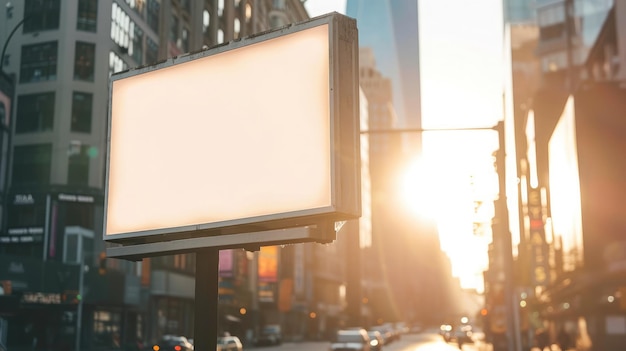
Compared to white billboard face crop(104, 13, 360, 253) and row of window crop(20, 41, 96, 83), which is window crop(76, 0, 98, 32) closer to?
row of window crop(20, 41, 96, 83)

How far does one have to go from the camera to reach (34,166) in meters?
60.4

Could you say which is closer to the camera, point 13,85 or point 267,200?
point 267,200

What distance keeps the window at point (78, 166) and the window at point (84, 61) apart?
18.6 feet

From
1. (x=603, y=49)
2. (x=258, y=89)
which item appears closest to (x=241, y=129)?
(x=258, y=89)

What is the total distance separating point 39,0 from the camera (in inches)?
2461

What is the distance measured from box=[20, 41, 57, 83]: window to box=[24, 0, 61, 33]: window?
4.82 ft

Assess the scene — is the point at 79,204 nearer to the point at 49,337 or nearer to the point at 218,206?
the point at 49,337

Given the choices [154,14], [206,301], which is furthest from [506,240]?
[154,14]

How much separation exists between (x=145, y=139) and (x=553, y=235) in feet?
221

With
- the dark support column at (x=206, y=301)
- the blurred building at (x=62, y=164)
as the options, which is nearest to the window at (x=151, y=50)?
the blurred building at (x=62, y=164)

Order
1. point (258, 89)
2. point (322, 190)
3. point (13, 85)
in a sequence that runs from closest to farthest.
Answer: point (322, 190)
point (258, 89)
point (13, 85)

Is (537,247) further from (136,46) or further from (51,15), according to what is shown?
(51,15)

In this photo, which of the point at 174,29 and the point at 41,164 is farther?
the point at 174,29

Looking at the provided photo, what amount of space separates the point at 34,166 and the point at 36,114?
4.06 m
